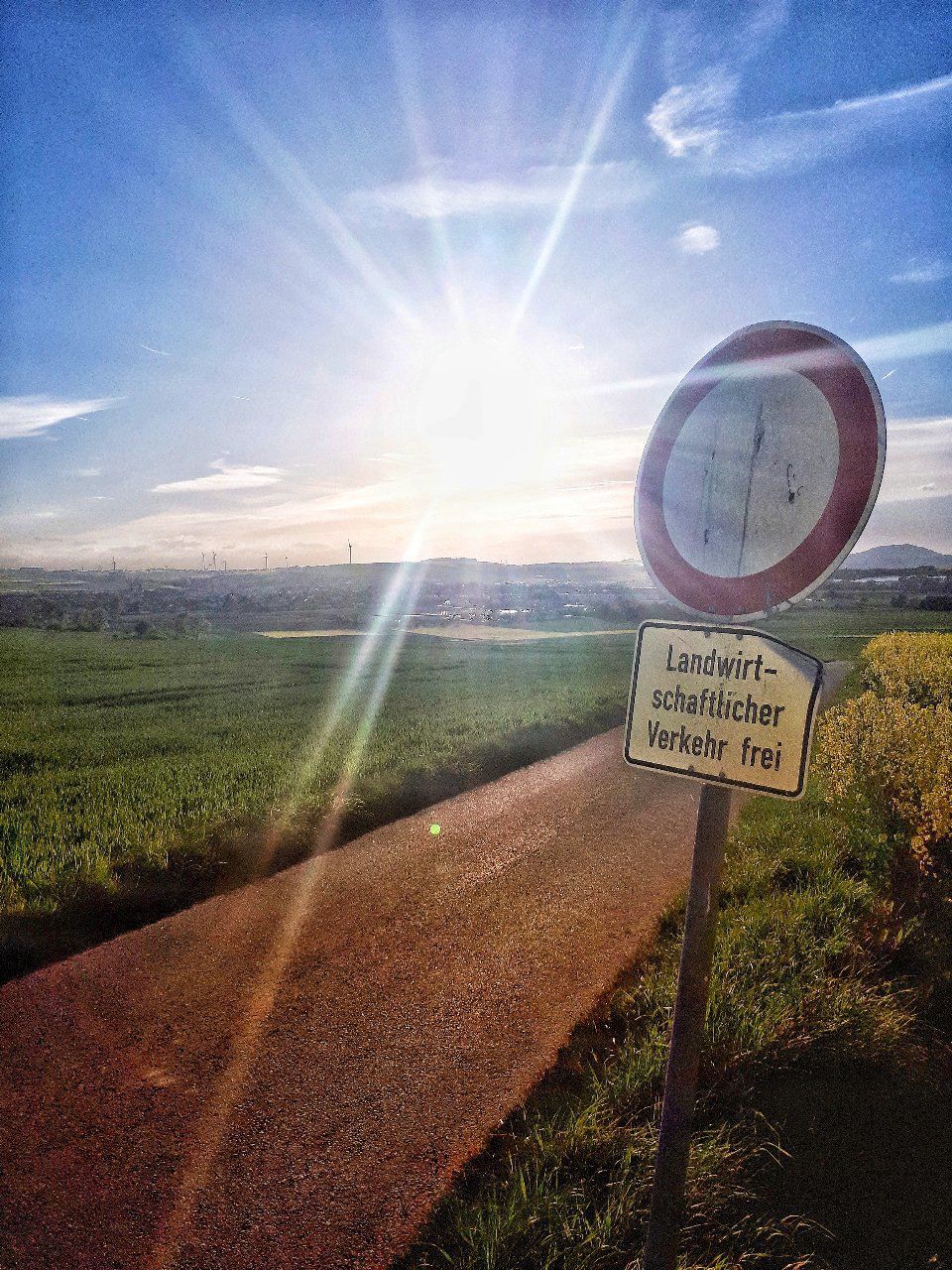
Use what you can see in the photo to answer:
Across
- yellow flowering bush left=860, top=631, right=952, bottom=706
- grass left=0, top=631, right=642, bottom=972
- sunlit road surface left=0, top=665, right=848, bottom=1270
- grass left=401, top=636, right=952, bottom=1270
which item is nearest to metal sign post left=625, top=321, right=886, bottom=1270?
grass left=401, top=636, right=952, bottom=1270

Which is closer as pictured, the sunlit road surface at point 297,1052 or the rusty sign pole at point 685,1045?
the rusty sign pole at point 685,1045

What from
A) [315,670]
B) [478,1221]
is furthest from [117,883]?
[315,670]

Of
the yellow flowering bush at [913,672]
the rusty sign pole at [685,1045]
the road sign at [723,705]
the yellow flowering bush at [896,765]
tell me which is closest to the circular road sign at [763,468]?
the road sign at [723,705]

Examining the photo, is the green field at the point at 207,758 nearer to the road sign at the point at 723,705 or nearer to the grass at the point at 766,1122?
the grass at the point at 766,1122

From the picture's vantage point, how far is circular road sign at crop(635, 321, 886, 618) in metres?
1.88

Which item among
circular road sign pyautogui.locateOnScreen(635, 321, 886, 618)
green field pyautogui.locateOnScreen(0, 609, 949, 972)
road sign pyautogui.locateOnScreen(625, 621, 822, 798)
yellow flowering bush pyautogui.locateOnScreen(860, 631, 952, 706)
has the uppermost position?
circular road sign pyautogui.locateOnScreen(635, 321, 886, 618)

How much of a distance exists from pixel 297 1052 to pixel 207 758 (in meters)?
9.18

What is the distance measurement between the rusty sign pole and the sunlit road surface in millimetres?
1508

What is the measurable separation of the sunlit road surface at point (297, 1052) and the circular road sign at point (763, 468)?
324cm

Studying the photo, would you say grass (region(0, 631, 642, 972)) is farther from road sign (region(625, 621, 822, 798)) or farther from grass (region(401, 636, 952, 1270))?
road sign (region(625, 621, 822, 798))

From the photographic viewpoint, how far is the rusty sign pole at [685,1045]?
219cm

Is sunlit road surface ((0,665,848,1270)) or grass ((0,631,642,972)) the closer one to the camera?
sunlit road surface ((0,665,848,1270))

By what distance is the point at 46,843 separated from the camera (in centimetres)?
771

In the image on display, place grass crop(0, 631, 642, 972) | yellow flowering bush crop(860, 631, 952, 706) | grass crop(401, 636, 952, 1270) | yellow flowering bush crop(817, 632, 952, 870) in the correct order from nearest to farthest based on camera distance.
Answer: grass crop(401, 636, 952, 1270) → yellow flowering bush crop(817, 632, 952, 870) → grass crop(0, 631, 642, 972) → yellow flowering bush crop(860, 631, 952, 706)
